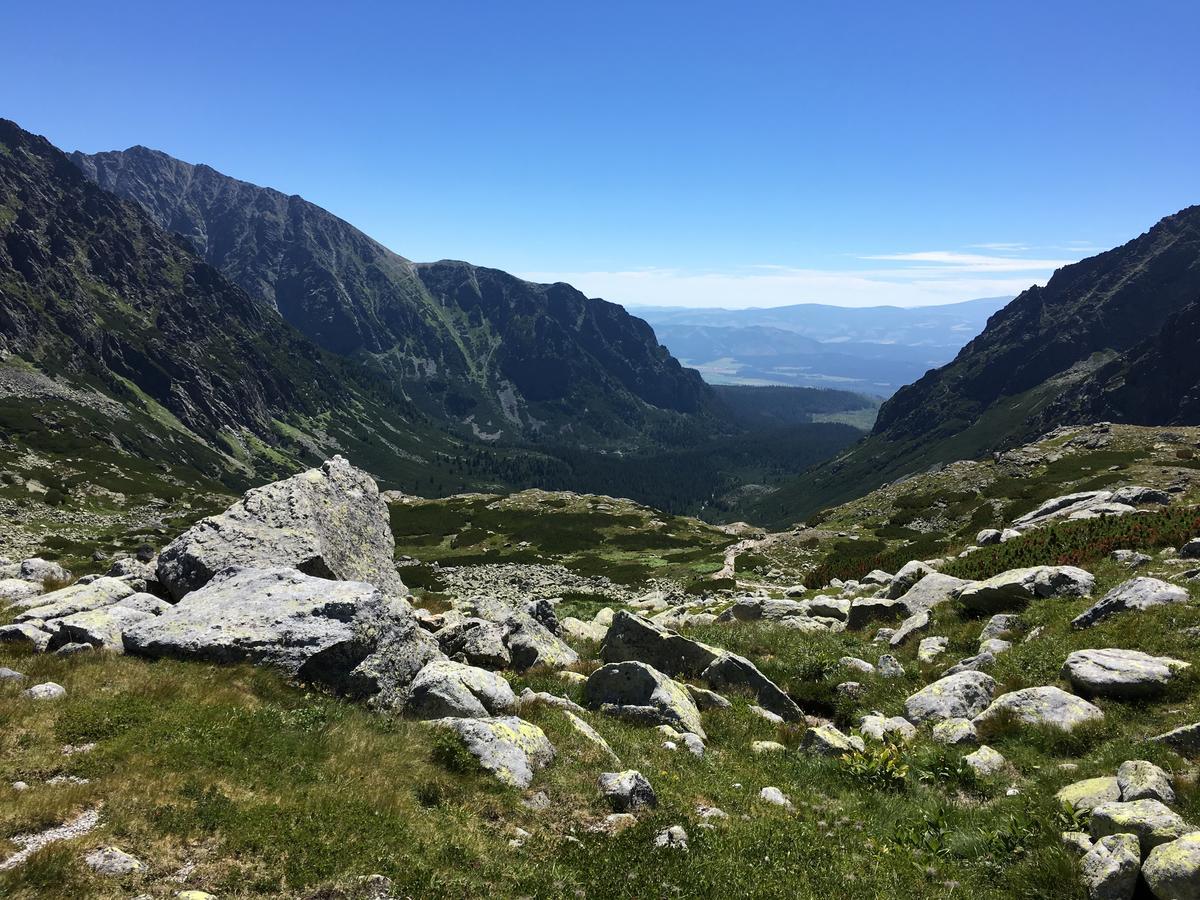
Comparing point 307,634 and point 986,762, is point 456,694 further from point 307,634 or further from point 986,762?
point 986,762

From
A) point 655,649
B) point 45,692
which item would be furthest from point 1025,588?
point 45,692

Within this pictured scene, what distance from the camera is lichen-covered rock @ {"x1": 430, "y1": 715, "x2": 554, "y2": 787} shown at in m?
11.6

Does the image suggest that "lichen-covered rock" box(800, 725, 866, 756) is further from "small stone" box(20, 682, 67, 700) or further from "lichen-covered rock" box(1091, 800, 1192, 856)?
"small stone" box(20, 682, 67, 700)

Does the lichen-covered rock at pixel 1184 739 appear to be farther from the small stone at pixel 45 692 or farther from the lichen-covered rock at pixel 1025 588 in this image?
the small stone at pixel 45 692

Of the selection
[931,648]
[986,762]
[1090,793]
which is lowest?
[931,648]

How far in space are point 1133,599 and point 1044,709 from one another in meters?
6.47

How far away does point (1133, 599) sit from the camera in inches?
698

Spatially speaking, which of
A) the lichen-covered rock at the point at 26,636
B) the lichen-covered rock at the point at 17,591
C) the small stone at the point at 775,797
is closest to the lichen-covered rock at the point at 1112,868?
the small stone at the point at 775,797

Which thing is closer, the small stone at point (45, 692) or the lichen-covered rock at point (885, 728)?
the small stone at point (45, 692)

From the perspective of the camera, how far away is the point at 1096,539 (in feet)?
89.4

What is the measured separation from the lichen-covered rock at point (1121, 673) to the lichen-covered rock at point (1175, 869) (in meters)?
6.97

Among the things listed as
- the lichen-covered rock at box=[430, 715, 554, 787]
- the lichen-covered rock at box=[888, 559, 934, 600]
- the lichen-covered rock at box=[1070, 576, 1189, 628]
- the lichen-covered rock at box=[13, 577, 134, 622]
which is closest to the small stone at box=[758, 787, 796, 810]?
the lichen-covered rock at box=[430, 715, 554, 787]

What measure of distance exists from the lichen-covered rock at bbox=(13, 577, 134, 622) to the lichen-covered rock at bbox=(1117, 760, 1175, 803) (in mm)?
23304

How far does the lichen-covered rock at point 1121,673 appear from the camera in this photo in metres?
13.8
